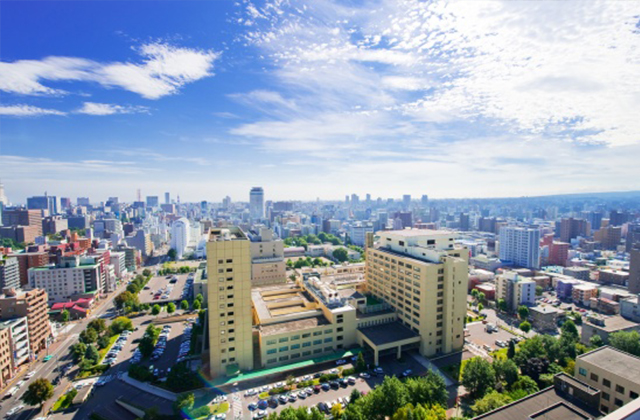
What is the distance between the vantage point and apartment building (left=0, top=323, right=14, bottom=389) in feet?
91.8

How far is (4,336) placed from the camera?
28.8 metres

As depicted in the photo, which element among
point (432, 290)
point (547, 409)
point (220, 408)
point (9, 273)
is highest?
point (432, 290)

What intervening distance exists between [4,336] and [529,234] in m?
83.0

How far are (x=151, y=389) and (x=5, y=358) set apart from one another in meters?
14.9

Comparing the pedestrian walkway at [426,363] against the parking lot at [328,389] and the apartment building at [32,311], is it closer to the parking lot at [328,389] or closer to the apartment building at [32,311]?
the parking lot at [328,389]

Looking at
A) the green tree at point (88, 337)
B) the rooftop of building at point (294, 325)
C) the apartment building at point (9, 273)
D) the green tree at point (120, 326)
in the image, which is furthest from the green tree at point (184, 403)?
the apartment building at point (9, 273)

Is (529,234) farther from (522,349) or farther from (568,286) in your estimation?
(522,349)

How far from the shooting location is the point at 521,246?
68.8 m

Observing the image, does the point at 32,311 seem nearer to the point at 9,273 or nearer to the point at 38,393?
the point at 38,393

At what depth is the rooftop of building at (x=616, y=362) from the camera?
19141mm

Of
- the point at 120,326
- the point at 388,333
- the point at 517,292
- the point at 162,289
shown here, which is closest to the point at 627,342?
the point at 517,292

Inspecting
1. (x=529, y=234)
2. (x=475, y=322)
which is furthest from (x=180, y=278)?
(x=529, y=234)

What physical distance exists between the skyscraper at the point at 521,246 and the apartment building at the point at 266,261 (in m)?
52.1

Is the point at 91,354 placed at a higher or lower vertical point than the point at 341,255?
lower
